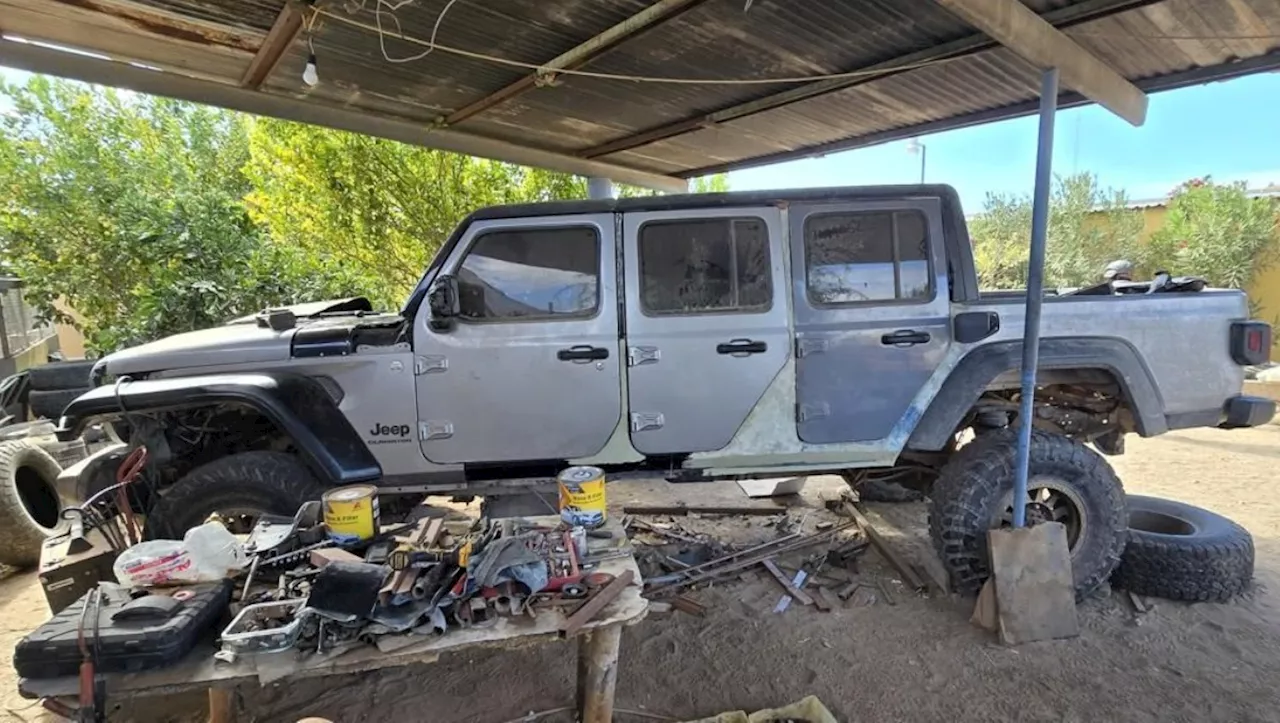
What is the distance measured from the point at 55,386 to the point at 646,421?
5795 millimetres

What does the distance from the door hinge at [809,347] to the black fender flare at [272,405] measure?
7.58 feet

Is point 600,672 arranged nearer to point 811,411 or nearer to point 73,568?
point 811,411

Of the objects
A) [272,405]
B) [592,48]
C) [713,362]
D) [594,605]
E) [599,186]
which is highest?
[592,48]

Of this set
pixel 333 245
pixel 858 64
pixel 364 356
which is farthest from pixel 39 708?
pixel 333 245

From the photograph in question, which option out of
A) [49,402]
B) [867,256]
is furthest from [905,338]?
[49,402]

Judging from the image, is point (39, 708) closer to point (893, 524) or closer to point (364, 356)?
point (364, 356)

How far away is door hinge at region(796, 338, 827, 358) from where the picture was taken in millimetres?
3330

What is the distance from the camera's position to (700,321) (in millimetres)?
3312

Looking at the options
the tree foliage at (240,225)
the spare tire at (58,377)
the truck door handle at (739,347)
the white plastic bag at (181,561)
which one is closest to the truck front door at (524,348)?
the truck door handle at (739,347)

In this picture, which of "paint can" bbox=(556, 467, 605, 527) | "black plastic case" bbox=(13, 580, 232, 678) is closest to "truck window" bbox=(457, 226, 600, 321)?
Answer: "paint can" bbox=(556, 467, 605, 527)

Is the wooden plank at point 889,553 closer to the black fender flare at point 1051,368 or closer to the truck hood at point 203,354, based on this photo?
the black fender flare at point 1051,368

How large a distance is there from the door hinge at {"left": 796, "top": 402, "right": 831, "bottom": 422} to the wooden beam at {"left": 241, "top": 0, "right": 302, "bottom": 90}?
340cm

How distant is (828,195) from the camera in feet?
11.1

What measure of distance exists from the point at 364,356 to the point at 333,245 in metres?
6.07
